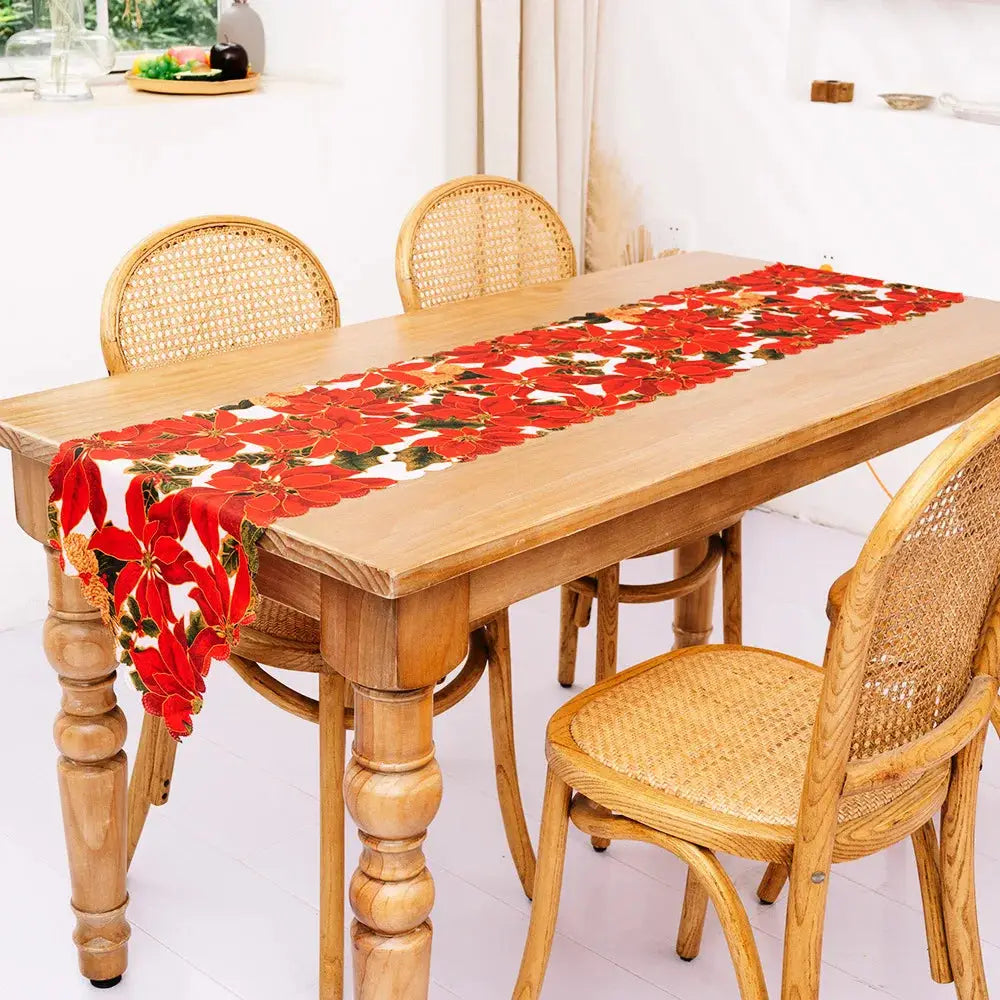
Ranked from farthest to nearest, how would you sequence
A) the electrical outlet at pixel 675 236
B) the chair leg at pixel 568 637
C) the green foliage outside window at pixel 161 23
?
the electrical outlet at pixel 675 236 → the green foliage outside window at pixel 161 23 → the chair leg at pixel 568 637

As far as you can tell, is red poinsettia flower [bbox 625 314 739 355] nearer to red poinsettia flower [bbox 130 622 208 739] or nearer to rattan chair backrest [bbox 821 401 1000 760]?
rattan chair backrest [bbox 821 401 1000 760]

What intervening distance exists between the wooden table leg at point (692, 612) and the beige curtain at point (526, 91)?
1.47 metres

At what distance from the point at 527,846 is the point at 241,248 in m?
0.99

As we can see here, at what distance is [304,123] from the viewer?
3.38m

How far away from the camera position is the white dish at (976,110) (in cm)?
324

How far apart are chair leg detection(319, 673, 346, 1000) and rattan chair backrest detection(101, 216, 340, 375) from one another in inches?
22.9

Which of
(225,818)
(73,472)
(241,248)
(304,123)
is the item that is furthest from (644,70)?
(73,472)

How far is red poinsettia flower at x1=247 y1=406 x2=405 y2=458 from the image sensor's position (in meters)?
1.66

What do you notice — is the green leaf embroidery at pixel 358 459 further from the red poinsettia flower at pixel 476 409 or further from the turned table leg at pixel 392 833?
the turned table leg at pixel 392 833

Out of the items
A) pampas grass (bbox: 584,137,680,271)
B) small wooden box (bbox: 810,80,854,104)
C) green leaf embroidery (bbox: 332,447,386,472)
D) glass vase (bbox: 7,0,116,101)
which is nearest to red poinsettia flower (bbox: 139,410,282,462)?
green leaf embroidery (bbox: 332,447,386,472)

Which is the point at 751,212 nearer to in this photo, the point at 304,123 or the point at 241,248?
the point at 304,123

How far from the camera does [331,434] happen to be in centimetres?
171

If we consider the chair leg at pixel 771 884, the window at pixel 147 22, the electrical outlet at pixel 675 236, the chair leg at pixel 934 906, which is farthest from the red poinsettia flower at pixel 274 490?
the electrical outlet at pixel 675 236

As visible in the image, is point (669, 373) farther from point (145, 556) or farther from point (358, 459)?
point (145, 556)
